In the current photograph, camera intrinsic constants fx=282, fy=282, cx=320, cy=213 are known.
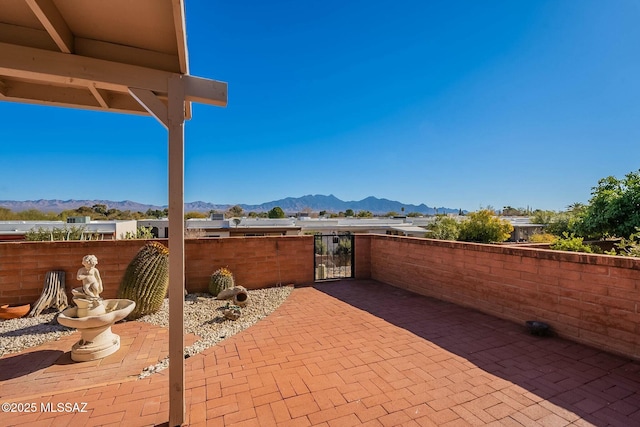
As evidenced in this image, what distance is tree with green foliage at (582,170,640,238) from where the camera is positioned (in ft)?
22.0

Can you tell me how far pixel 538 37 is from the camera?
8180mm

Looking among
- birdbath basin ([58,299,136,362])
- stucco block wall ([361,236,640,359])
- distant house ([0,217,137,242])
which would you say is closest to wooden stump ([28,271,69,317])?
birdbath basin ([58,299,136,362])

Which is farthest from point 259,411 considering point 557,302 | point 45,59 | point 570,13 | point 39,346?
point 570,13

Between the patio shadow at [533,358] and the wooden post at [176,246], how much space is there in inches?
118

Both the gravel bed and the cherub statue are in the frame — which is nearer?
the cherub statue

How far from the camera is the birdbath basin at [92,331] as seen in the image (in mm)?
3314

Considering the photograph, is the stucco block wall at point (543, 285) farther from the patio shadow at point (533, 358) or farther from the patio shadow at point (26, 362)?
the patio shadow at point (26, 362)

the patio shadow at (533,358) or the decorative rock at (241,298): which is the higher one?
the decorative rock at (241,298)

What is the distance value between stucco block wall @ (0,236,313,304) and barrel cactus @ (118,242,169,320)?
107 cm

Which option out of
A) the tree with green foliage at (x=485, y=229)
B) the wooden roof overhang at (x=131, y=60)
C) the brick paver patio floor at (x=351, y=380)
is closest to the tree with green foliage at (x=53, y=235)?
the brick paver patio floor at (x=351, y=380)

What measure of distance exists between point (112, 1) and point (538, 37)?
1066cm

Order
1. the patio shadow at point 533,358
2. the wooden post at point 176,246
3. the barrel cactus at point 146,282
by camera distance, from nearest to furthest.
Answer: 1. the wooden post at point 176,246
2. the patio shadow at point 533,358
3. the barrel cactus at point 146,282

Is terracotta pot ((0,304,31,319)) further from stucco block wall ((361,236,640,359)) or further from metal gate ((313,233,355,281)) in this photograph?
stucco block wall ((361,236,640,359))

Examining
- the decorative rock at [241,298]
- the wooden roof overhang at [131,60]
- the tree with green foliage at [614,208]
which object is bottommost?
the decorative rock at [241,298]
